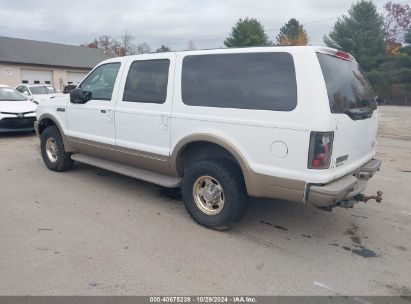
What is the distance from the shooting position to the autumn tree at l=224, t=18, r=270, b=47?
41562 millimetres

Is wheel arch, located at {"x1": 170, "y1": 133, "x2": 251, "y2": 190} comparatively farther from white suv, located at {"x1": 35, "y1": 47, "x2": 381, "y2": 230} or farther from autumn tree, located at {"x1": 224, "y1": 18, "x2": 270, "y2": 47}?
autumn tree, located at {"x1": 224, "y1": 18, "x2": 270, "y2": 47}

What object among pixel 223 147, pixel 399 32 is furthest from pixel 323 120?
pixel 399 32

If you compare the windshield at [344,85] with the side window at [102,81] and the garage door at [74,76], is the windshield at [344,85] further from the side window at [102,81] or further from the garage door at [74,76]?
the garage door at [74,76]

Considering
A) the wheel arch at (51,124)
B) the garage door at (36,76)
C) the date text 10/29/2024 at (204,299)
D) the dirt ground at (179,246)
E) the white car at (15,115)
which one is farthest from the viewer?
the garage door at (36,76)

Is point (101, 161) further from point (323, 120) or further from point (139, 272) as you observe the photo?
point (323, 120)

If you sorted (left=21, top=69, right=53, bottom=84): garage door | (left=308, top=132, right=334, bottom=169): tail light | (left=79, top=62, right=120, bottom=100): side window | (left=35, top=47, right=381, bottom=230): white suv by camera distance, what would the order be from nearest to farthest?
1. (left=308, top=132, right=334, bottom=169): tail light
2. (left=35, top=47, right=381, bottom=230): white suv
3. (left=79, top=62, right=120, bottom=100): side window
4. (left=21, top=69, right=53, bottom=84): garage door

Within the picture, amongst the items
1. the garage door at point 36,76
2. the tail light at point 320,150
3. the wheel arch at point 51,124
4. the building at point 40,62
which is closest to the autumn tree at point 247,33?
the building at point 40,62

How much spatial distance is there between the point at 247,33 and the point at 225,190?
40.3 metres

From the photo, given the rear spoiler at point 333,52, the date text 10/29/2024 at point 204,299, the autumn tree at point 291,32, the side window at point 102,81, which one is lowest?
the date text 10/29/2024 at point 204,299

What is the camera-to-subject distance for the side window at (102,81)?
17.9 ft

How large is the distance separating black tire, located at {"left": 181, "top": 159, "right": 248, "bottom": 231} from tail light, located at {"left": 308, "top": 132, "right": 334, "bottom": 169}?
2.90 feet

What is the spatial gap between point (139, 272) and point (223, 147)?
1.55m

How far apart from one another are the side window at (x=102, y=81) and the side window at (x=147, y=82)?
0.36 m

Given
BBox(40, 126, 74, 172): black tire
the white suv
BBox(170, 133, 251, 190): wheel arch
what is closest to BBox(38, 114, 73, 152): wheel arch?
BBox(40, 126, 74, 172): black tire
